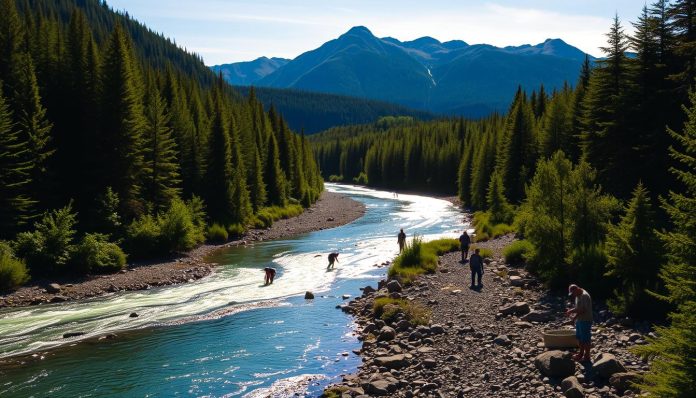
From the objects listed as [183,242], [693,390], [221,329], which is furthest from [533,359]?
[183,242]

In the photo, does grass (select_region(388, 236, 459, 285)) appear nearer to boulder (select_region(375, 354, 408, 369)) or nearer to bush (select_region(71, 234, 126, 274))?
A: boulder (select_region(375, 354, 408, 369))

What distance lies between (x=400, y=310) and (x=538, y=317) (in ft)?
20.4

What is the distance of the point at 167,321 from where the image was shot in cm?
2584

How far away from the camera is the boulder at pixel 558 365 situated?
51.9 ft

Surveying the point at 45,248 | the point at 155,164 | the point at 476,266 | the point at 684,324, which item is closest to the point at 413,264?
the point at 476,266

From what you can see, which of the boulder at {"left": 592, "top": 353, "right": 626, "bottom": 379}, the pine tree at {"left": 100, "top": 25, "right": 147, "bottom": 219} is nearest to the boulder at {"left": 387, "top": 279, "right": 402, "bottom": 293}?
the boulder at {"left": 592, "top": 353, "right": 626, "bottom": 379}

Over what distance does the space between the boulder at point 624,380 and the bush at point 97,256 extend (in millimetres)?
31718

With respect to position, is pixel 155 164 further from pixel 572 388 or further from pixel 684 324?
pixel 684 324

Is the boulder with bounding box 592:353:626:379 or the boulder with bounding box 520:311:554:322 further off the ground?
the boulder with bounding box 592:353:626:379

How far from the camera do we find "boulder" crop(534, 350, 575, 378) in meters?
15.8

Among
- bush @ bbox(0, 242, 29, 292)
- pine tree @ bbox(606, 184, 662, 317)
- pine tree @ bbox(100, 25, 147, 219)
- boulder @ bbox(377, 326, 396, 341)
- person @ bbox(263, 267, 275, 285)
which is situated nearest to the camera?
pine tree @ bbox(606, 184, 662, 317)

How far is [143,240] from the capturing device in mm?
41594

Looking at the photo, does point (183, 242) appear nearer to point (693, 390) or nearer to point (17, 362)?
point (17, 362)

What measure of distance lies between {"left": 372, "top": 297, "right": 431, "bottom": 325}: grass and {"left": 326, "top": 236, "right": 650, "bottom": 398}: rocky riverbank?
0.97 ft
